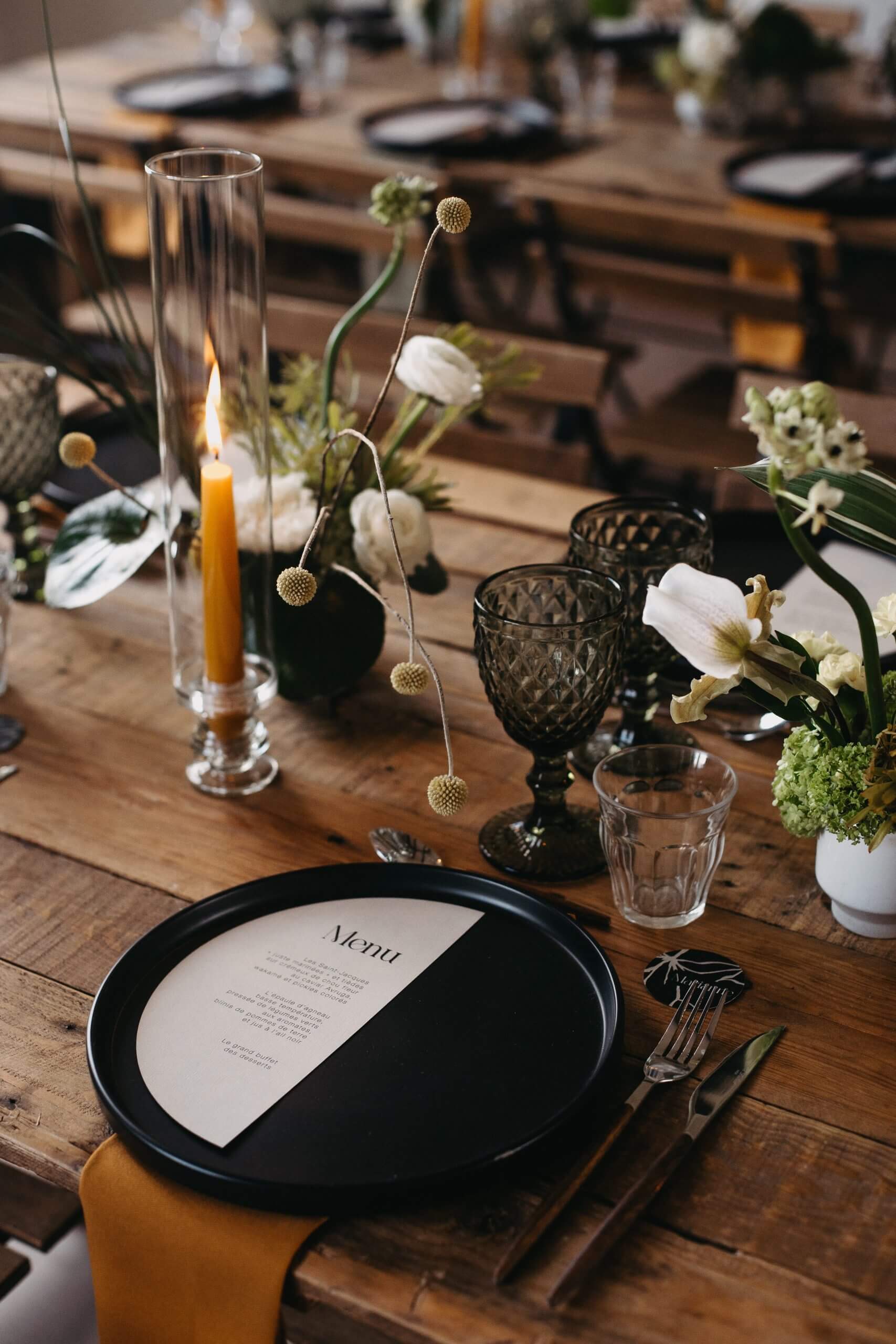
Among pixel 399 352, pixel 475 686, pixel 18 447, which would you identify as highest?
pixel 399 352

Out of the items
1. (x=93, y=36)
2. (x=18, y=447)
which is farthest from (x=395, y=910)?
(x=93, y=36)

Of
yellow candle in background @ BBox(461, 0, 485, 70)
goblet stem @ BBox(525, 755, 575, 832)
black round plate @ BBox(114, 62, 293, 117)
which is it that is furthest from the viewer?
yellow candle in background @ BBox(461, 0, 485, 70)

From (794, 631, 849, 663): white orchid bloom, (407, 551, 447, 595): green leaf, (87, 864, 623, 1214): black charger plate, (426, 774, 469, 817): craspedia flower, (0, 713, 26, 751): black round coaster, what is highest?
(794, 631, 849, 663): white orchid bloom

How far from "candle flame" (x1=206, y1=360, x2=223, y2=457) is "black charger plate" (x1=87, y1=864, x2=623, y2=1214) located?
1.03 feet

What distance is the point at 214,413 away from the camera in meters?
0.98

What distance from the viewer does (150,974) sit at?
84cm

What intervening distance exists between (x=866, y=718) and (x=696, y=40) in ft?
8.37

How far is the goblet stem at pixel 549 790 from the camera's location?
970mm

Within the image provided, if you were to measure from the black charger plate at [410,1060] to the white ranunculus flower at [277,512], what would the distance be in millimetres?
289

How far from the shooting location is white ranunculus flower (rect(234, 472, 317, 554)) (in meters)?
1.06

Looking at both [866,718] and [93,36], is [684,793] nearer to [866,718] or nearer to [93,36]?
[866,718]

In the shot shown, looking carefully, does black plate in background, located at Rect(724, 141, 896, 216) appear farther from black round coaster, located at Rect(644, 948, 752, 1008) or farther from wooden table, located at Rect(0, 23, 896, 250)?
black round coaster, located at Rect(644, 948, 752, 1008)

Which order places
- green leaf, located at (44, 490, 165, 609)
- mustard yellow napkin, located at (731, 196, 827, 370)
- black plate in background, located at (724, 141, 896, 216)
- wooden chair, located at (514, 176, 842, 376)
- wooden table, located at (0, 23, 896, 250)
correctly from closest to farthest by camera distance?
green leaf, located at (44, 490, 165, 609), wooden chair, located at (514, 176, 842, 376), black plate in background, located at (724, 141, 896, 216), wooden table, located at (0, 23, 896, 250), mustard yellow napkin, located at (731, 196, 827, 370)

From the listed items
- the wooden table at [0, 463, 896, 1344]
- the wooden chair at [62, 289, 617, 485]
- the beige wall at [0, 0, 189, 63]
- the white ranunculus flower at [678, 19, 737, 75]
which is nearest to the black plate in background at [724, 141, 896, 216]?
the white ranunculus flower at [678, 19, 737, 75]
